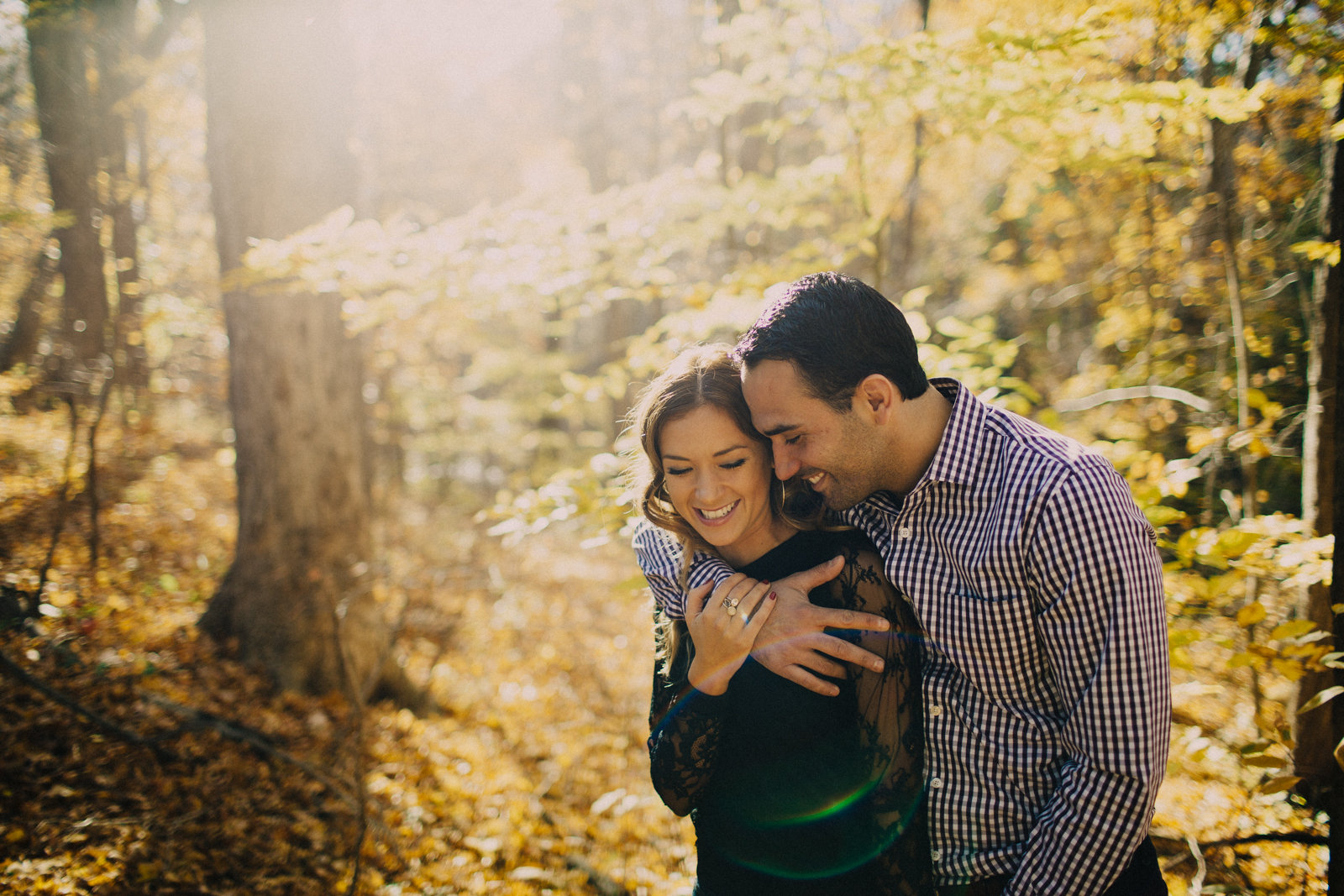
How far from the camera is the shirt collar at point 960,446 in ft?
5.62

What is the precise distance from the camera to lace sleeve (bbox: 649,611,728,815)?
1.89 metres

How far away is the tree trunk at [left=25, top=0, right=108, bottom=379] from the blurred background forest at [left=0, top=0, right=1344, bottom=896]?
0.07 metres

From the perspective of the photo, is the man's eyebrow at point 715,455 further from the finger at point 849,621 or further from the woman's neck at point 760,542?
the finger at point 849,621

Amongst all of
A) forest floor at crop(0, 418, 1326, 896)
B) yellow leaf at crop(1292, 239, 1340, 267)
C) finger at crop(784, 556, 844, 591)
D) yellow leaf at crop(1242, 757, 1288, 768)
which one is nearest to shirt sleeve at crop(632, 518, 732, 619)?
finger at crop(784, 556, 844, 591)

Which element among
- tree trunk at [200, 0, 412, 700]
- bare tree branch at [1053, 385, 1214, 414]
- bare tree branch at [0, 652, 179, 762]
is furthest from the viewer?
tree trunk at [200, 0, 412, 700]

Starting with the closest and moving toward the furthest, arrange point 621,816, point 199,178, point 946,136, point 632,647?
point 946,136
point 621,816
point 632,647
point 199,178

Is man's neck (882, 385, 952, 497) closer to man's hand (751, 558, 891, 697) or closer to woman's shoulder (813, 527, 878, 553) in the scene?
woman's shoulder (813, 527, 878, 553)

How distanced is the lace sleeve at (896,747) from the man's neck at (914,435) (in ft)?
1.18

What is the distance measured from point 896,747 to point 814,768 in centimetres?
24

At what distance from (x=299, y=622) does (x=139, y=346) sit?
869 centimetres

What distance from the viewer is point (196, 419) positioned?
49.4 ft

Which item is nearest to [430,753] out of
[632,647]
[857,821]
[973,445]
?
[632,647]

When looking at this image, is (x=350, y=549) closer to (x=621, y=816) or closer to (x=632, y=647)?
(x=621, y=816)

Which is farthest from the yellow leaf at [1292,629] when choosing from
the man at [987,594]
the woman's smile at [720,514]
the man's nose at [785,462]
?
the woman's smile at [720,514]
